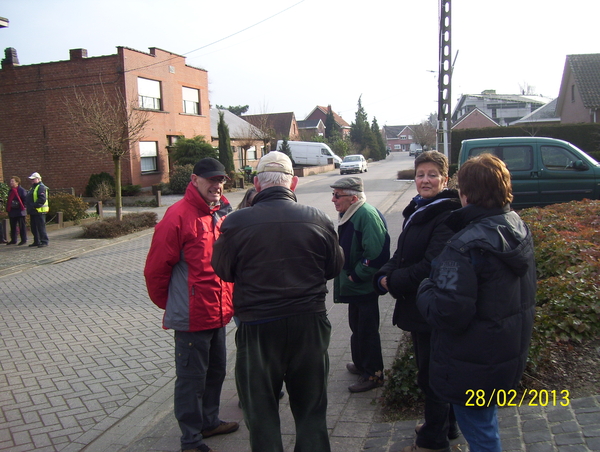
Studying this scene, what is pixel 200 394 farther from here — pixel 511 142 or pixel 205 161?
pixel 511 142

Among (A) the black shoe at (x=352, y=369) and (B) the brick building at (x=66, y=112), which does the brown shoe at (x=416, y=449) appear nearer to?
(A) the black shoe at (x=352, y=369)

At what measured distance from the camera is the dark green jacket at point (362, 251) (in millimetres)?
4105

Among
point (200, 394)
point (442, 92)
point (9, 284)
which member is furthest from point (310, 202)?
point (200, 394)

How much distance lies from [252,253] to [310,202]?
1777 centimetres

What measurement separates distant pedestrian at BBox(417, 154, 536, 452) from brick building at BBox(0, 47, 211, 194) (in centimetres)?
2473

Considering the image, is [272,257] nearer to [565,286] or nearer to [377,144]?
[565,286]

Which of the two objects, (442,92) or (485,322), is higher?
(442,92)

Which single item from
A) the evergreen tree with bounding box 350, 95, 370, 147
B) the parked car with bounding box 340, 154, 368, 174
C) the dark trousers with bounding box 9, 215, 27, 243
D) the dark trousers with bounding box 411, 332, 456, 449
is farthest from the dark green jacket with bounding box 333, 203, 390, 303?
the evergreen tree with bounding box 350, 95, 370, 147

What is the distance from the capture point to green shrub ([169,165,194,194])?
84.9 feet

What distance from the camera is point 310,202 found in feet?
67.2

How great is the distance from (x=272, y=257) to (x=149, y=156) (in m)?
26.3

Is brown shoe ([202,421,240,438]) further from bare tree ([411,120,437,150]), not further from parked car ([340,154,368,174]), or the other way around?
bare tree ([411,120,437,150])

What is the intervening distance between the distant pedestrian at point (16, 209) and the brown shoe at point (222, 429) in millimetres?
11625

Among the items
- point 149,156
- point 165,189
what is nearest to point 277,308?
point 165,189
